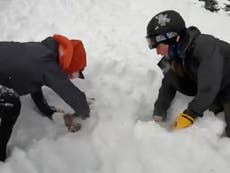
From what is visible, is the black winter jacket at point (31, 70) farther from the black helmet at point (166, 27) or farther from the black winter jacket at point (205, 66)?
the black winter jacket at point (205, 66)

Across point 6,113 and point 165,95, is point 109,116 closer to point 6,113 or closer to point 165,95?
point 165,95

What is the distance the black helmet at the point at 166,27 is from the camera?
144 inches

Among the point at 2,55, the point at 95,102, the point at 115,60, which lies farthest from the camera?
the point at 115,60

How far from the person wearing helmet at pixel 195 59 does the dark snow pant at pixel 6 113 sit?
3.89 ft

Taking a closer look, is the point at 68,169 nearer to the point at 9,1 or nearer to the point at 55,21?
the point at 55,21

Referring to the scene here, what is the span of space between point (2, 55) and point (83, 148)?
960 millimetres

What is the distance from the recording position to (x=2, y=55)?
3346 millimetres

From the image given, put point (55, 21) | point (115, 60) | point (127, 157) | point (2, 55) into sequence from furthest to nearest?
point (55, 21)
point (115, 60)
point (127, 157)
point (2, 55)

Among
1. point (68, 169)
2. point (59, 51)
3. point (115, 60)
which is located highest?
point (59, 51)

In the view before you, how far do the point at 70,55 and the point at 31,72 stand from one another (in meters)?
0.33

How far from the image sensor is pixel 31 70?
334 centimetres

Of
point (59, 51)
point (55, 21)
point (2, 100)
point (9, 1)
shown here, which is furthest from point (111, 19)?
point (2, 100)

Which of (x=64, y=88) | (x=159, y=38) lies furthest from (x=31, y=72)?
(x=159, y=38)

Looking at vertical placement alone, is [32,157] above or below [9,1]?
below
